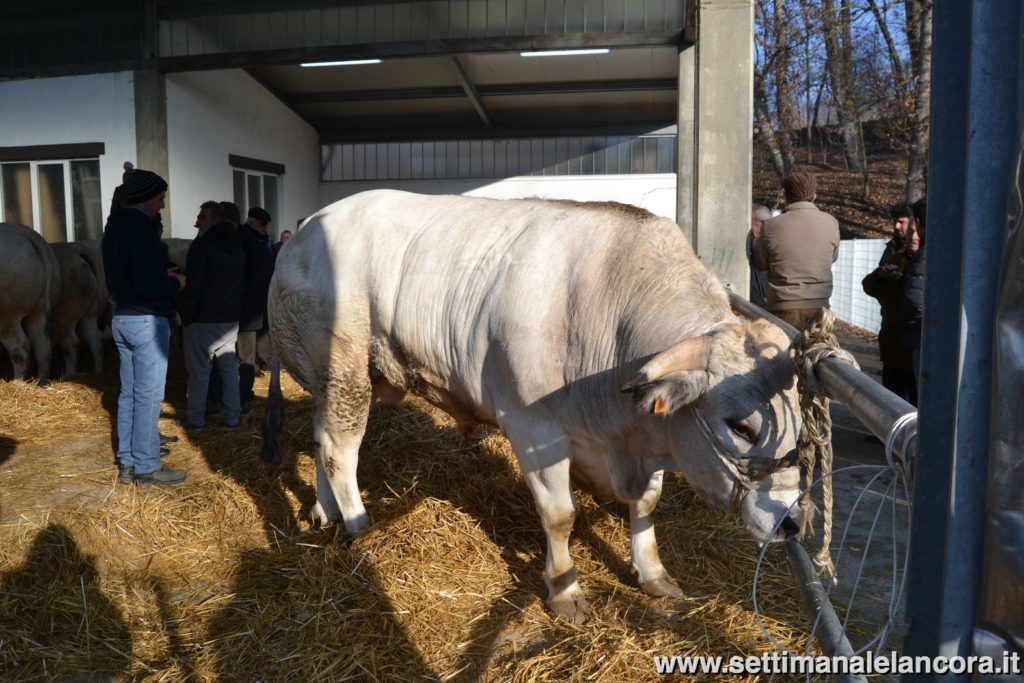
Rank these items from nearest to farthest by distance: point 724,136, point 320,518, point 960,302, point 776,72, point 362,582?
1. point 960,302
2. point 362,582
3. point 320,518
4. point 724,136
5. point 776,72

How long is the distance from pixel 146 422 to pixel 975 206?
18.1 feet

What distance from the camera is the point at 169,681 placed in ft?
10.8

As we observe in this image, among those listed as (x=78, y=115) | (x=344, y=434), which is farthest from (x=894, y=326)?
(x=78, y=115)

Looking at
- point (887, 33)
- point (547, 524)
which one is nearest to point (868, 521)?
point (547, 524)

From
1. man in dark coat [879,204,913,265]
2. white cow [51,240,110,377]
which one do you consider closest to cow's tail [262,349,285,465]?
man in dark coat [879,204,913,265]

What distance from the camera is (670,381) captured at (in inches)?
112

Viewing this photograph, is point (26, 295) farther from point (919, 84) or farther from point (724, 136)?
point (919, 84)

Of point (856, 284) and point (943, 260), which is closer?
point (943, 260)

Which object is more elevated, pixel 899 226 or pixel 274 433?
pixel 899 226

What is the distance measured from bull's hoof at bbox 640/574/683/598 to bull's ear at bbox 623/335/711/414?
1283mm

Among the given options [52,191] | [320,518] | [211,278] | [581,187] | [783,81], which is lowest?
[320,518]

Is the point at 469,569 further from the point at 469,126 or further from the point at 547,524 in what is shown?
the point at 469,126

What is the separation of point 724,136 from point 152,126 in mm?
8226

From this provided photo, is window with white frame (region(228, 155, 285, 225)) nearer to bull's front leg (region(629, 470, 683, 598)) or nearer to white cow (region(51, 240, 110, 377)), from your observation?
white cow (region(51, 240, 110, 377))
